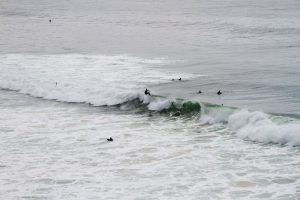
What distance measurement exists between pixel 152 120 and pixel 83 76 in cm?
992

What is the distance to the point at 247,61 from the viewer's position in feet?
108

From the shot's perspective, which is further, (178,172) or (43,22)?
(43,22)

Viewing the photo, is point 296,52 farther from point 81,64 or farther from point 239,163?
point 239,163

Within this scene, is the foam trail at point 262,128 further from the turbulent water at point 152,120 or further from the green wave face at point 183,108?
the green wave face at point 183,108

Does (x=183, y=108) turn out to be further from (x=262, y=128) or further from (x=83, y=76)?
(x=83, y=76)

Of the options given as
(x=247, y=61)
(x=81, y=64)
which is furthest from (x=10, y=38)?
(x=247, y=61)

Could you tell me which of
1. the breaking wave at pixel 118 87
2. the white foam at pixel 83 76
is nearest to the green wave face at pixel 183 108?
the breaking wave at pixel 118 87

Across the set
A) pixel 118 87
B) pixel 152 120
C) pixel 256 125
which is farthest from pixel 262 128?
pixel 118 87

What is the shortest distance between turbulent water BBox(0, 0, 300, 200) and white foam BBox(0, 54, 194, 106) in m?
0.07

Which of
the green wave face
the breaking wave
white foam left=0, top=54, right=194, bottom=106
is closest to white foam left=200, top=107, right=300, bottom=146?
the breaking wave

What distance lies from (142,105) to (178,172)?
904 centimetres

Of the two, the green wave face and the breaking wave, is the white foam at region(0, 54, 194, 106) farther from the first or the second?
the green wave face

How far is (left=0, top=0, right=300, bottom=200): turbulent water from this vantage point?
14484mm

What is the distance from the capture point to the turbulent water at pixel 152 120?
14484 millimetres
